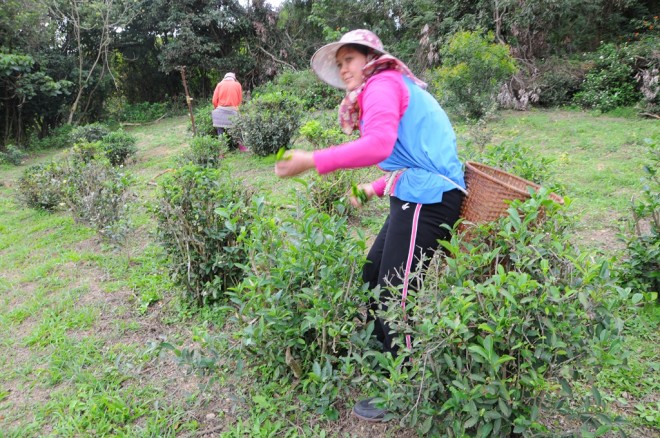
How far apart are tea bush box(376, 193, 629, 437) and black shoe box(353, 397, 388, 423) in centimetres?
29

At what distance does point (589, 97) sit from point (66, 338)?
10.6 m

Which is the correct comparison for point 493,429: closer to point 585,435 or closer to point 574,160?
point 585,435

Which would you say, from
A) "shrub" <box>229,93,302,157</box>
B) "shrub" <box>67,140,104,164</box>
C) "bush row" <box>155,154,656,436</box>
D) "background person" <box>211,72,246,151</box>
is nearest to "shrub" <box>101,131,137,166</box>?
"shrub" <box>67,140,104,164</box>

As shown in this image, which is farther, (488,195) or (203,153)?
(203,153)

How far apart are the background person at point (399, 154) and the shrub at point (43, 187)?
4.84 metres

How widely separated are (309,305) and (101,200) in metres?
3.28

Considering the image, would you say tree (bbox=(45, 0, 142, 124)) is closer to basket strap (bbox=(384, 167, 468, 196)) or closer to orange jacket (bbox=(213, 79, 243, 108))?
orange jacket (bbox=(213, 79, 243, 108))

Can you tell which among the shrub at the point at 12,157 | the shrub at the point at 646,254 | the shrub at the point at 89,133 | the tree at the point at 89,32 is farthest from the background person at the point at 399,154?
the tree at the point at 89,32

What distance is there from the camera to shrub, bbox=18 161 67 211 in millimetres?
5820

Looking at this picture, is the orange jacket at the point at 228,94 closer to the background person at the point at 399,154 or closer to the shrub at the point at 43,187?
the shrub at the point at 43,187

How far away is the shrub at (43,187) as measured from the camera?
5.82 meters

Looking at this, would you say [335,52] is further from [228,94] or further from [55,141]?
[55,141]

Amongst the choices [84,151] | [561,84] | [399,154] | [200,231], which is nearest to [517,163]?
[399,154]

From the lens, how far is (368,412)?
2.05m
